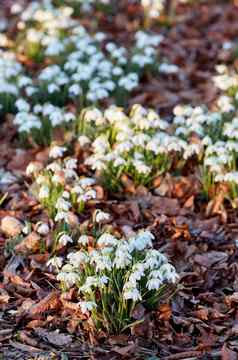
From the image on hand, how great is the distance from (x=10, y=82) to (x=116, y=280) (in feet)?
7.94

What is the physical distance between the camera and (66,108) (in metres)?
5.16

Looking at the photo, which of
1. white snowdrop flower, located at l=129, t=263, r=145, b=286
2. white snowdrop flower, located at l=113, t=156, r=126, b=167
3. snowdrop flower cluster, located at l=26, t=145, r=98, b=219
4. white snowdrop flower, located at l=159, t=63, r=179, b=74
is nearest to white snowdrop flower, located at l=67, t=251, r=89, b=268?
white snowdrop flower, located at l=129, t=263, r=145, b=286

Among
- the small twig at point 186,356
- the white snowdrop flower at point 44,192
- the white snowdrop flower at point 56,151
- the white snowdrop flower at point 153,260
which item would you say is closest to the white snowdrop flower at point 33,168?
the white snowdrop flower at point 56,151

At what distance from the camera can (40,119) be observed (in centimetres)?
509

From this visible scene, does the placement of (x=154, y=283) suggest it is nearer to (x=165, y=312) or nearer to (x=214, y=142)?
(x=165, y=312)

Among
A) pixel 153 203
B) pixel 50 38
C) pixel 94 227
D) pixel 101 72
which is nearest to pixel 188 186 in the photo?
pixel 153 203

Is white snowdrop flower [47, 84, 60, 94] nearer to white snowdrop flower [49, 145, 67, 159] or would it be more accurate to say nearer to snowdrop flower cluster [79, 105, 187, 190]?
snowdrop flower cluster [79, 105, 187, 190]

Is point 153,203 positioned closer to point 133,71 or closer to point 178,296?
point 178,296

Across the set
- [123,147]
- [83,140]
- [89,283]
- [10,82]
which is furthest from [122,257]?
[10,82]

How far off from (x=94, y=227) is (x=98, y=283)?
26.1 inches

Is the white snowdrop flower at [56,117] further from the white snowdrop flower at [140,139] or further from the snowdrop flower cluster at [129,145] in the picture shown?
the white snowdrop flower at [140,139]

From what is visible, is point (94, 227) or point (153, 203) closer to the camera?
point (94, 227)

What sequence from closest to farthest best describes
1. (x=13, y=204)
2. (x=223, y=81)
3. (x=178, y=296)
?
(x=178, y=296)
(x=13, y=204)
(x=223, y=81)

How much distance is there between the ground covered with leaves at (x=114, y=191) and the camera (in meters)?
3.49
